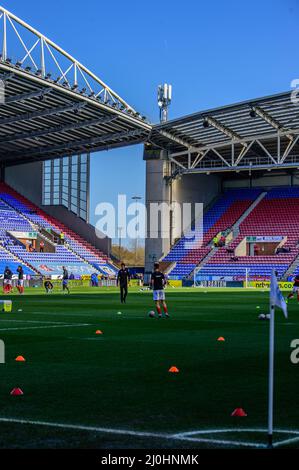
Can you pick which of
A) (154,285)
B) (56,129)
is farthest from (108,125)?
(154,285)

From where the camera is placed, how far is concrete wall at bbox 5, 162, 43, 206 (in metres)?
85.8

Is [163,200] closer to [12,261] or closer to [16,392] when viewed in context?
[12,261]

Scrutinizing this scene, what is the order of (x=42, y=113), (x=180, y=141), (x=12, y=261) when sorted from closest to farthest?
1. (x=42, y=113)
2. (x=12, y=261)
3. (x=180, y=141)

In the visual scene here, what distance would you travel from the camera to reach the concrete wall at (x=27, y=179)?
8581 centimetres

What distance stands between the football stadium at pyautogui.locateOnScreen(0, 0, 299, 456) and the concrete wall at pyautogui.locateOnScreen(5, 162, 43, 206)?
153 mm

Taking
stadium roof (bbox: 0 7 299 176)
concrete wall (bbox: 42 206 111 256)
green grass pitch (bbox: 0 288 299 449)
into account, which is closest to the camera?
green grass pitch (bbox: 0 288 299 449)

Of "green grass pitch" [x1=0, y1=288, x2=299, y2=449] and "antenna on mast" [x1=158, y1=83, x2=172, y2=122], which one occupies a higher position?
"antenna on mast" [x1=158, y1=83, x2=172, y2=122]

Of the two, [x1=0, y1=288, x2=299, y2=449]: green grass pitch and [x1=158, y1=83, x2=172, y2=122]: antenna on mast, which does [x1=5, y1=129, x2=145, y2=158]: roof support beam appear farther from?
[x1=0, y1=288, x2=299, y2=449]: green grass pitch

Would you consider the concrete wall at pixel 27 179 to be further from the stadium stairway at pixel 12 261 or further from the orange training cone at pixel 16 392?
the orange training cone at pixel 16 392

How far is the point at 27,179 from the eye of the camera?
86.6 m

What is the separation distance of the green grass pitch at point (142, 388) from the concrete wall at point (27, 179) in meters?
63.9

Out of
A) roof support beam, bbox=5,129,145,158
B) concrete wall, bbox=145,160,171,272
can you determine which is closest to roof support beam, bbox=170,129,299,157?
concrete wall, bbox=145,160,171,272

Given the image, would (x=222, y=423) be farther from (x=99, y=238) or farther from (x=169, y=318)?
(x=99, y=238)

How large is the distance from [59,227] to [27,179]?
250 inches
